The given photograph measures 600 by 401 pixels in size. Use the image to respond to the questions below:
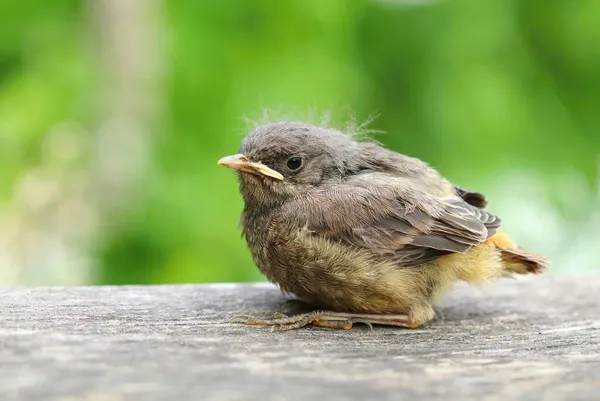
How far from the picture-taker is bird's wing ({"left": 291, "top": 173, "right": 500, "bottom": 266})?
9.48 feet

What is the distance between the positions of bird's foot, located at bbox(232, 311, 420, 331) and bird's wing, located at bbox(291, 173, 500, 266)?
0.75ft

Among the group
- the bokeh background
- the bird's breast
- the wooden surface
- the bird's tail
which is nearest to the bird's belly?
the bird's breast

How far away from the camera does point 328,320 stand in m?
2.79

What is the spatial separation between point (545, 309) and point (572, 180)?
1193 mm

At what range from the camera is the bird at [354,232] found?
2869 millimetres

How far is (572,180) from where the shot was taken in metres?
4.23

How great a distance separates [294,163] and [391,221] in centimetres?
52

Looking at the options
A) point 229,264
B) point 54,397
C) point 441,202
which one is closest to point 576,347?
point 441,202

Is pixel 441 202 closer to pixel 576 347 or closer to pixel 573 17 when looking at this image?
pixel 576 347

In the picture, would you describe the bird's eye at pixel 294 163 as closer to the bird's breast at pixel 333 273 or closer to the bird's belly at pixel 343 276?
the bird's breast at pixel 333 273

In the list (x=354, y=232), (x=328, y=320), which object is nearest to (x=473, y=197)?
(x=354, y=232)

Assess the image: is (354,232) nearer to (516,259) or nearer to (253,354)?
(516,259)

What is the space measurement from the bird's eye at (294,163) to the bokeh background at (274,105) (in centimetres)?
53

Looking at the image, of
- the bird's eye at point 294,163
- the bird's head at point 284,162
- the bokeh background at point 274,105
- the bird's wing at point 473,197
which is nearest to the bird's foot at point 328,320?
the bird's head at point 284,162
